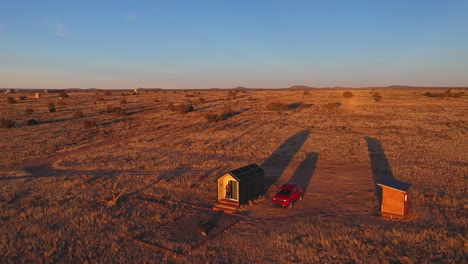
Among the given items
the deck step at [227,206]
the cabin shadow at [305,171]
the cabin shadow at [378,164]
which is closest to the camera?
the deck step at [227,206]

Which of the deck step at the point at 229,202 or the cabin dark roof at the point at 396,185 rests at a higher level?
the cabin dark roof at the point at 396,185

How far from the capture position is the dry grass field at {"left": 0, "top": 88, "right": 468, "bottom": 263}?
39.0ft

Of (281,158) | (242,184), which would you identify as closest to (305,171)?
(281,158)

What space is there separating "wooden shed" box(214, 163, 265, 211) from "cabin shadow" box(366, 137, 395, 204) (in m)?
6.25

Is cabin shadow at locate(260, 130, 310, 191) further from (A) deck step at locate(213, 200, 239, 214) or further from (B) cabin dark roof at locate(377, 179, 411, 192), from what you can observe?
Result: (B) cabin dark roof at locate(377, 179, 411, 192)

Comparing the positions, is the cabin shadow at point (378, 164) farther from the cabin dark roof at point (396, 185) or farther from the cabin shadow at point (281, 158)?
the cabin shadow at point (281, 158)

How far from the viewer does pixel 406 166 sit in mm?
22719

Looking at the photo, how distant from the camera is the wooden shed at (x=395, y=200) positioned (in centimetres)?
1428

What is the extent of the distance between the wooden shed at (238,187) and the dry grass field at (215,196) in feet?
2.15

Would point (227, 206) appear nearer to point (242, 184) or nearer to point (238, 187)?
point (238, 187)

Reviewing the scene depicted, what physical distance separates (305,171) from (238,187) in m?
8.41

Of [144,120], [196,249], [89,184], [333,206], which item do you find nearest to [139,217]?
[196,249]

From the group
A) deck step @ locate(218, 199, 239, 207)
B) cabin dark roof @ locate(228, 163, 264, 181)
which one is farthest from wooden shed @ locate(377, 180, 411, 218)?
deck step @ locate(218, 199, 239, 207)

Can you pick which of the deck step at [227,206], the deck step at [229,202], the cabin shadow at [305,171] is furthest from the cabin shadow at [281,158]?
the deck step at [227,206]
